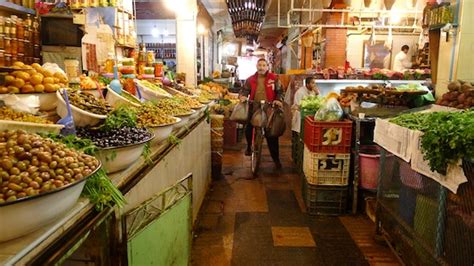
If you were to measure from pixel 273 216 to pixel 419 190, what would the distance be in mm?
2199

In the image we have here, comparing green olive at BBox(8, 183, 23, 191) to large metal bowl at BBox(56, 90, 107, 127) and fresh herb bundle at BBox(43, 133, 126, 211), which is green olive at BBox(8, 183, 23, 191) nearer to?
fresh herb bundle at BBox(43, 133, 126, 211)

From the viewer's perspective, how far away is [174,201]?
257 cm

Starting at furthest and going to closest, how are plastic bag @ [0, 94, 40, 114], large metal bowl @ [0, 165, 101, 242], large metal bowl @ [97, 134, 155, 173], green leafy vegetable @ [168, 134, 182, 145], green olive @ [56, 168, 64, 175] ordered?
green leafy vegetable @ [168, 134, 182, 145] → plastic bag @ [0, 94, 40, 114] → large metal bowl @ [97, 134, 155, 173] → green olive @ [56, 168, 64, 175] → large metal bowl @ [0, 165, 101, 242]

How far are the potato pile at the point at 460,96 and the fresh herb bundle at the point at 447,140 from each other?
133 centimetres

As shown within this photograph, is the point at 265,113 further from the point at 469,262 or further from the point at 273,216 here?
the point at 469,262

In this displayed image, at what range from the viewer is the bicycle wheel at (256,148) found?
6.86 metres

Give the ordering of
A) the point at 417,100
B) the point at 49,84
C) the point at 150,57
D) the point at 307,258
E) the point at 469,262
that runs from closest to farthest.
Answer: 1. the point at 469,262
2. the point at 49,84
3. the point at 307,258
4. the point at 417,100
5. the point at 150,57

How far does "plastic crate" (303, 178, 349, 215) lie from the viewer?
493 centimetres

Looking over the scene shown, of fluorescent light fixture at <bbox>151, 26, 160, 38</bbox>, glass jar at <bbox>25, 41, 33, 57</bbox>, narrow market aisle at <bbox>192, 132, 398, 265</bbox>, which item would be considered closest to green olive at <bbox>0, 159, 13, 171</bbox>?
narrow market aisle at <bbox>192, 132, 398, 265</bbox>

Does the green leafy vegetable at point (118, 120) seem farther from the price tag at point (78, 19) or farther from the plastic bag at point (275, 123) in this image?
the plastic bag at point (275, 123)

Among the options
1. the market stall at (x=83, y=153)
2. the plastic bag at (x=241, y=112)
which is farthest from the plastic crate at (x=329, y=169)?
the plastic bag at (x=241, y=112)

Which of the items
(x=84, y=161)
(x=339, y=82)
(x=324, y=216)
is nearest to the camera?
(x=84, y=161)

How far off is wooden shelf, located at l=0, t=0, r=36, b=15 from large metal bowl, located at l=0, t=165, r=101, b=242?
15.8ft

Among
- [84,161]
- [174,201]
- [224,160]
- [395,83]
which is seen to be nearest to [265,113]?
[224,160]
